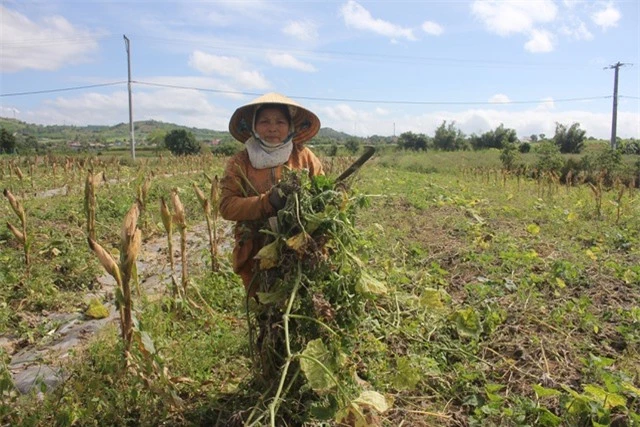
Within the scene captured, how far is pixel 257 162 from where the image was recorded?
7.30ft

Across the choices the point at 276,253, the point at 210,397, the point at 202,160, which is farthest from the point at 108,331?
the point at 202,160

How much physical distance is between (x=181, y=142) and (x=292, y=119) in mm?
41276

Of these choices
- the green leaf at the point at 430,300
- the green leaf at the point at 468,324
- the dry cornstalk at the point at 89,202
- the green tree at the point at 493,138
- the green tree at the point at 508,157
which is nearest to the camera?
the green leaf at the point at 430,300

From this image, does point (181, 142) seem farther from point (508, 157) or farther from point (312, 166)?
point (312, 166)

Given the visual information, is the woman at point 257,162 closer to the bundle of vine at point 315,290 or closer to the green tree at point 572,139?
the bundle of vine at point 315,290

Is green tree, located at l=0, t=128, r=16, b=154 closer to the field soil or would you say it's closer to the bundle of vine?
the field soil

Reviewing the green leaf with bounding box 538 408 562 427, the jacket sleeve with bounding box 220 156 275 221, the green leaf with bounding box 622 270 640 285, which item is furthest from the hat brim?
the green leaf with bounding box 622 270 640 285

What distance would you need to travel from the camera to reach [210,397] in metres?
2.29

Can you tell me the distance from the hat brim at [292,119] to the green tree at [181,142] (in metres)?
40.1

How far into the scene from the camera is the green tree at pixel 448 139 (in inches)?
1688

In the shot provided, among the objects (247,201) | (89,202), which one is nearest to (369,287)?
(247,201)

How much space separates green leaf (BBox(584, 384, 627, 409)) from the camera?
2.06m

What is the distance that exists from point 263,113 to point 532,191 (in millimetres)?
12263

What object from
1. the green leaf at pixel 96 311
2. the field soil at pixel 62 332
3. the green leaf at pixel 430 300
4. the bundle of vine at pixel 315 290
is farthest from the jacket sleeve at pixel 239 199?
the green leaf at pixel 96 311
